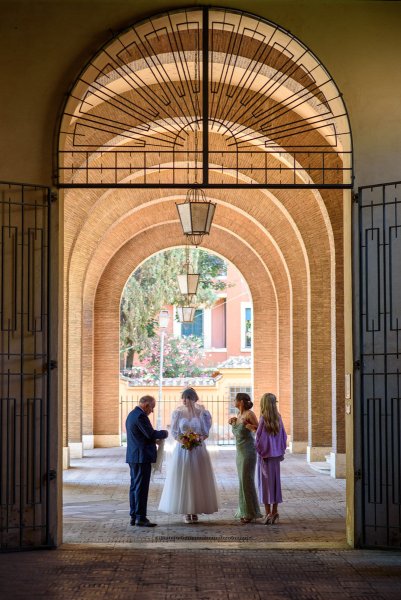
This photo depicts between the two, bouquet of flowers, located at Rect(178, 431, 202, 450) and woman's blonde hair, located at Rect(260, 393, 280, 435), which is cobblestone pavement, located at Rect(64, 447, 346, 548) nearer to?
bouquet of flowers, located at Rect(178, 431, 202, 450)

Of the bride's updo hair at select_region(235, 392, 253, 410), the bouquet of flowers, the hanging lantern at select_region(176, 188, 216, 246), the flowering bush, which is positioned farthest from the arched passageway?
the flowering bush

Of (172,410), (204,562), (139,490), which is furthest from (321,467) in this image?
(172,410)

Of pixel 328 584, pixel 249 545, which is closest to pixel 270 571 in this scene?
pixel 328 584

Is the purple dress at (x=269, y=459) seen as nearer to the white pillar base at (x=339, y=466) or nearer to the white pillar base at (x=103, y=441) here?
the white pillar base at (x=339, y=466)

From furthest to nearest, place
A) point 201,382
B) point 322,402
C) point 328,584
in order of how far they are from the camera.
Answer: point 201,382 < point 322,402 < point 328,584

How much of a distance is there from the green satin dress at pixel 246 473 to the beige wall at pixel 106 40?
429cm

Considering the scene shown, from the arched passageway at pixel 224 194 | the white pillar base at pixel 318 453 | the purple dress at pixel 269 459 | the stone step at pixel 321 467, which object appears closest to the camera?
the arched passageway at pixel 224 194

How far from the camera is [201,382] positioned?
3641cm

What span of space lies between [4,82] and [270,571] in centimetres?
569

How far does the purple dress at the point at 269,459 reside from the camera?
12391mm

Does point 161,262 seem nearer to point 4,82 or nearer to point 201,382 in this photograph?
point 201,382

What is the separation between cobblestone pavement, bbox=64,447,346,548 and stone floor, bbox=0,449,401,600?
16 mm

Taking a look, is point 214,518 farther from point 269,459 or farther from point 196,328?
point 196,328

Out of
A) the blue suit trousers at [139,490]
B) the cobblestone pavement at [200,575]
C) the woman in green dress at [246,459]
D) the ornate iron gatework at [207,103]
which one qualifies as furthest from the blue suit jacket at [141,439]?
the ornate iron gatework at [207,103]
